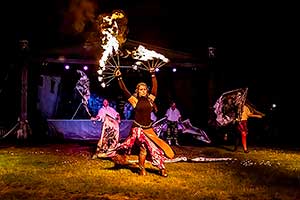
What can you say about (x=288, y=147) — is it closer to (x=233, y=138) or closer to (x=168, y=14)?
(x=233, y=138)

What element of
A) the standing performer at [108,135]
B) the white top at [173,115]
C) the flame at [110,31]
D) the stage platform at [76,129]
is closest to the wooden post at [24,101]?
the stage platform at [76,129]

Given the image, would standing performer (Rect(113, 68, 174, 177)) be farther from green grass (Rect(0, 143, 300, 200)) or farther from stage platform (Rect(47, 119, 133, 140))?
stage platform (Rect(47, 119, 133, 140))

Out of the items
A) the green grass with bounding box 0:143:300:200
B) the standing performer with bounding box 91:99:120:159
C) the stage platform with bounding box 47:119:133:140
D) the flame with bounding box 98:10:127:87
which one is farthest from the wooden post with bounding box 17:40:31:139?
the flame with bounding box 98:10:127:87

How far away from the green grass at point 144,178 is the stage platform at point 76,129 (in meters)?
4.05

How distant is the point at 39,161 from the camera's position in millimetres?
14109

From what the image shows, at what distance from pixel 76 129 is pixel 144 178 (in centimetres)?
962

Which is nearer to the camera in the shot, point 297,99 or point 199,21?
point 297,99

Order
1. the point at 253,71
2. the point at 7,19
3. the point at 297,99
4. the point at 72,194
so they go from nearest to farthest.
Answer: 1. the point at 72,194
2. the point at 297,99
3. the point at 253,71
4. the point at 7,19

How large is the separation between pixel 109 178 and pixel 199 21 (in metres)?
23.3

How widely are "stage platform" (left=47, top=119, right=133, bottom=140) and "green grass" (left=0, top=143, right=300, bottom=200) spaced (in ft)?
13.3

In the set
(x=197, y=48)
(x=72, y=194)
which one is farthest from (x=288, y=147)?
(x=197, y=48)

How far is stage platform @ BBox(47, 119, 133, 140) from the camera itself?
66.9ft

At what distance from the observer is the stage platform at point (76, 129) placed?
20.4m

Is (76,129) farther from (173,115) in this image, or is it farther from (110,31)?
(110,31)
